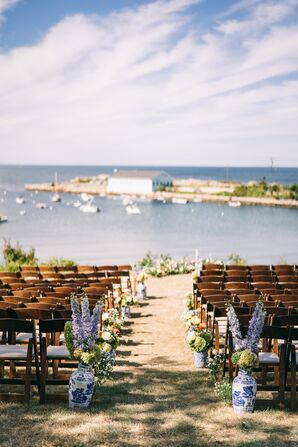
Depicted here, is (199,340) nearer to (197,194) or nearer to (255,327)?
(255,327)

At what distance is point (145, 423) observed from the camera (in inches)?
250

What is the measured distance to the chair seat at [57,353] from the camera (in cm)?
A: 753

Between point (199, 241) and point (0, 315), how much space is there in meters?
50.3

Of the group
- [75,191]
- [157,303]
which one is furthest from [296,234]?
[75,191]

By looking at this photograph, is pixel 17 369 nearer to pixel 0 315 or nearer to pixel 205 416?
pixel 0 315

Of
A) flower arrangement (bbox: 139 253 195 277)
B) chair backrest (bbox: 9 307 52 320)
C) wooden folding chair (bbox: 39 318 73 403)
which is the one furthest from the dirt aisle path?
flower arrangement (bbox: 139 253 195 277)

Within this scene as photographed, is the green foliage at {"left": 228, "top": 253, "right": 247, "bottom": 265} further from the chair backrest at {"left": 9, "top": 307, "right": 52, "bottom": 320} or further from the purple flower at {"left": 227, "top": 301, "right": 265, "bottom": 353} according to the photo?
the purple flower at {"left": 227, "top": 301, "right": 265, "bottom": 353}

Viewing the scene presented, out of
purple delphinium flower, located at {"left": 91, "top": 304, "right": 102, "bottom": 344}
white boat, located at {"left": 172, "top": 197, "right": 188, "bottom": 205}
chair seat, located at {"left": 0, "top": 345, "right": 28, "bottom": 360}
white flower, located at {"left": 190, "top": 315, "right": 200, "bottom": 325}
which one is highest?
white boat, located at {"left": 172, "top": 197, "right": 188, "bottom": 205}

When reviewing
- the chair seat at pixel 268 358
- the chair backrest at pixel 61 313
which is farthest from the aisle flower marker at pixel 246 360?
the chair backrest at pixel 61 313

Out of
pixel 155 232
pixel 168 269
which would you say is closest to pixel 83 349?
pixel 168 269

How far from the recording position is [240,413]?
6.77 meters

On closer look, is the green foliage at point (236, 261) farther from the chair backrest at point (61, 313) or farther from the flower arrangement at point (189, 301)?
the chair backrest at point (61, 313)

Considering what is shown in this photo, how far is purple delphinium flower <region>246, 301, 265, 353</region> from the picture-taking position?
270 inches

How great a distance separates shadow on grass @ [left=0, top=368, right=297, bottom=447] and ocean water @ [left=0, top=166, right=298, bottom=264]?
94.2 feet
